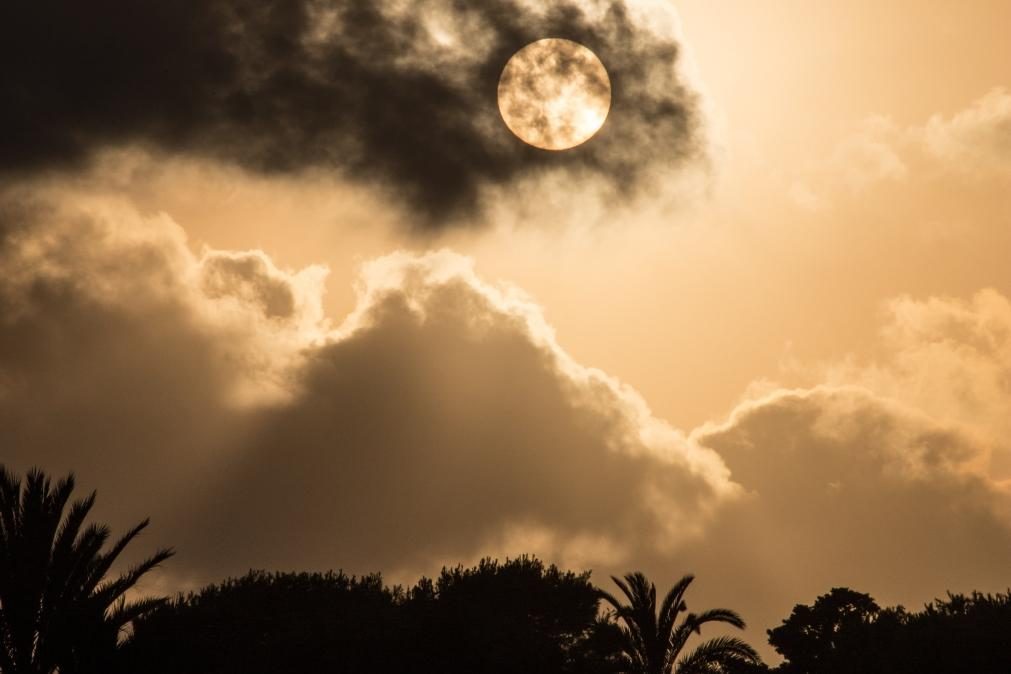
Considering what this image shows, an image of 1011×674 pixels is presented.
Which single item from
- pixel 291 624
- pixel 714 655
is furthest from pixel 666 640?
pixel 291 624

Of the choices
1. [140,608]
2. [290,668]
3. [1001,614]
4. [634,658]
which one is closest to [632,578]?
[634,658]

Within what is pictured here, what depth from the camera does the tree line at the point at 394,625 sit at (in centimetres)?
1753

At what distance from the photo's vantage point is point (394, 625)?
34.7 m

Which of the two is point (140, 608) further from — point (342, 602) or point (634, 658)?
point (342, 602)

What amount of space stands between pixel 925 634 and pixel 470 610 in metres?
18.2

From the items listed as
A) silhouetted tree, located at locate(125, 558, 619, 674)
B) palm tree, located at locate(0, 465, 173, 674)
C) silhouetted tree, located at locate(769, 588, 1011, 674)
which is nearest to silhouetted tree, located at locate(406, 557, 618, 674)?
silhouetted tree, located at locate(125, 558, 619, 674)

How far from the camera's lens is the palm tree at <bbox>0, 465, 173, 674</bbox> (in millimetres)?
17344

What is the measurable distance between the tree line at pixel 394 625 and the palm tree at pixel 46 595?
0.07 ft

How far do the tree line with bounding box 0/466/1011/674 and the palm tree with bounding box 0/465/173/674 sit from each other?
2cm

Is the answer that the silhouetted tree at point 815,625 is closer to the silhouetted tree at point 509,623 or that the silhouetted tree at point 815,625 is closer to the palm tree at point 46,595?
the silhouetted tree at point 509,623

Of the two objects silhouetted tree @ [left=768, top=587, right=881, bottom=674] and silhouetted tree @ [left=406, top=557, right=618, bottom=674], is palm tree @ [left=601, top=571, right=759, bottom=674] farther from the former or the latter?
silhouetted tree @ [left=768, top=587, right=881, bottom=674]

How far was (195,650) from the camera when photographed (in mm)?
23219

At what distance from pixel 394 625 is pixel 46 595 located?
18638 millimetres

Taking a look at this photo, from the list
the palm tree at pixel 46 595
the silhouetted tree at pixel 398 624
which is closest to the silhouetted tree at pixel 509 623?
the silhouetted tree at pixel 398 624
